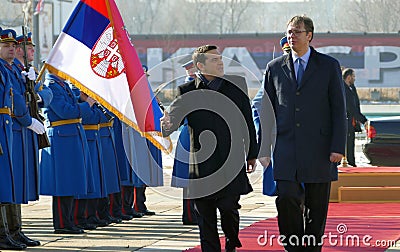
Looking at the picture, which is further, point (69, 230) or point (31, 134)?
point (69, 230)

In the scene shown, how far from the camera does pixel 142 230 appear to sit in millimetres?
10477

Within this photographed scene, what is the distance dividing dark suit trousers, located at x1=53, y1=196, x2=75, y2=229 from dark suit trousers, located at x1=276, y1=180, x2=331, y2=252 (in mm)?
3128

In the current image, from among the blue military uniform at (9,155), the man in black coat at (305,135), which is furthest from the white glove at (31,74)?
the man in black coat at (305,135)

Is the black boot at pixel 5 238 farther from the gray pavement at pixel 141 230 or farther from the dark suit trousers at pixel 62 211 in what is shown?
the dark suit trousers at pixel 62 211

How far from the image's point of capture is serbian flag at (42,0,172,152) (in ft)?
32.4

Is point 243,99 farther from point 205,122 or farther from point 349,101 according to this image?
point 349,101

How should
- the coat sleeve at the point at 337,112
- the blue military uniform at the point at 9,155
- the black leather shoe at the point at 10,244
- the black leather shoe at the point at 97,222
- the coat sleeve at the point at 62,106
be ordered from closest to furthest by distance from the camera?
the coat sleeve at the point at 337,112 < the blue military uniform at the point at 9,155 < the black leather shoe at the point at 10,244 < the coat sleeve at the point at 62,106 < the black leather shoe at the point at 97,222

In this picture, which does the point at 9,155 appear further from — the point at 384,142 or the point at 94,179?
the point at 384,142

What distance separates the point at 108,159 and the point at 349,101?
7.04 metres

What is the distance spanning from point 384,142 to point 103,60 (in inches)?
301

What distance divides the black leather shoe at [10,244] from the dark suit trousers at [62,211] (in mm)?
1141

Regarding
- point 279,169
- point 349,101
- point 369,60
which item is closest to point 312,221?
point 279,169

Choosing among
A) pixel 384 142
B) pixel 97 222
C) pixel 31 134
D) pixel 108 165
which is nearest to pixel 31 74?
pixel 31 134

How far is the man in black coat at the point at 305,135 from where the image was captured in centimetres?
764
